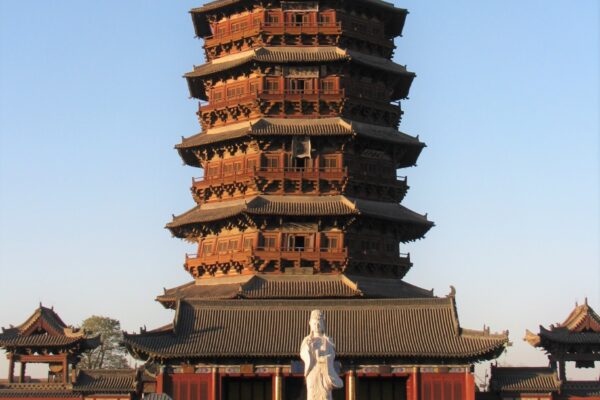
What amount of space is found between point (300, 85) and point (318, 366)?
1719cm

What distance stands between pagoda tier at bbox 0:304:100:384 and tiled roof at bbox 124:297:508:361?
349 centimetres

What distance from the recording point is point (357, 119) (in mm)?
40000

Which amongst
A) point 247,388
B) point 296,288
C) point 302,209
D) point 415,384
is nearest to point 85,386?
point 247,388

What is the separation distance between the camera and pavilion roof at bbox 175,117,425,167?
38375 millimetres

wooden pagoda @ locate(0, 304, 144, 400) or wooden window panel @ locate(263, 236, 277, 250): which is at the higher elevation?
wooden window panel @ locate(263, 236, 277, 250)

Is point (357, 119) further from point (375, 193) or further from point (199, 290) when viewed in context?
point (199, 290)

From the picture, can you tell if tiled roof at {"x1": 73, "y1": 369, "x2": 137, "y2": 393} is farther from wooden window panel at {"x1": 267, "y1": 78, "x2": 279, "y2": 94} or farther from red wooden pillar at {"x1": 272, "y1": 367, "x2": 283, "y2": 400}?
wooden window panel at {"x1": 267, "y1": 78, "x2": 279, "y2": 94}

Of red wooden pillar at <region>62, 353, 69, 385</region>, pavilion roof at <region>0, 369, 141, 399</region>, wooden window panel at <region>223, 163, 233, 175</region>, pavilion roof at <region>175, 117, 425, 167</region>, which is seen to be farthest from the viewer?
wooden window panel at <region>223, 163, 233, 175</region>

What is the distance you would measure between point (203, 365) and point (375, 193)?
10.9 metres

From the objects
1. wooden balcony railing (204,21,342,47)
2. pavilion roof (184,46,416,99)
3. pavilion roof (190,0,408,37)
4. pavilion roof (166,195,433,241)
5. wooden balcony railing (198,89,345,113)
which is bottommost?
pavilion roof (166,195,433,241)

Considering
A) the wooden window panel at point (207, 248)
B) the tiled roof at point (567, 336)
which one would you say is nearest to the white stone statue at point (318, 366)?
the tiled roof at point (567, 336)

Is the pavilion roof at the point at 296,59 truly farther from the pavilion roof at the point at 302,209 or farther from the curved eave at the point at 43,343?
the curved eave at the point at 43,343

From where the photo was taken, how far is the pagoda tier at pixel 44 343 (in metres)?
36.0

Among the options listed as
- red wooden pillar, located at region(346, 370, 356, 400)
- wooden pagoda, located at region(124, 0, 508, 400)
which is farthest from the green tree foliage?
red wooden pillar, located at region(346, 370, 356, 400)
